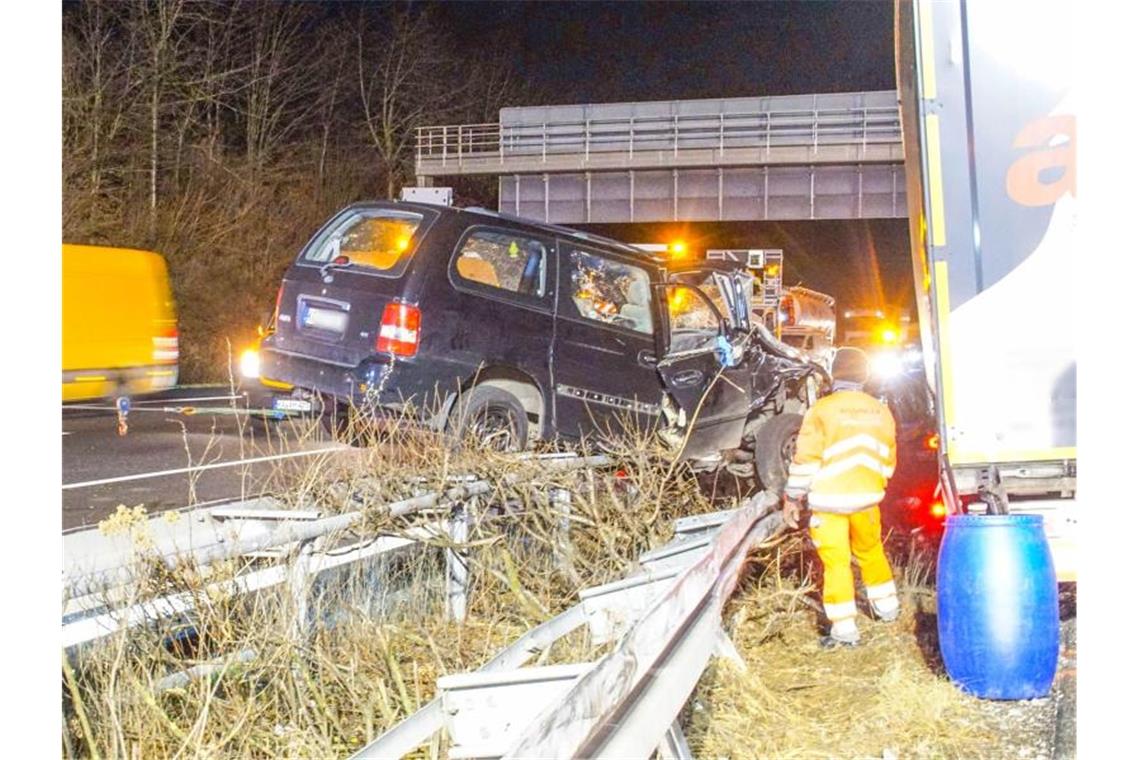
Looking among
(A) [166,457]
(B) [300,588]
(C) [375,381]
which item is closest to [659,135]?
(A) [166,457]

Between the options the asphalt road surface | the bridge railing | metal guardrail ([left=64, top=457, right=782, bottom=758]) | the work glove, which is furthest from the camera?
the bridge railing

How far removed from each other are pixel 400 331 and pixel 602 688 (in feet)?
20.6

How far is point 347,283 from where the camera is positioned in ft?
32.2

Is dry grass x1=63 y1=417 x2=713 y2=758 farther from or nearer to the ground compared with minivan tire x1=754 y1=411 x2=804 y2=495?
nearer to the ground

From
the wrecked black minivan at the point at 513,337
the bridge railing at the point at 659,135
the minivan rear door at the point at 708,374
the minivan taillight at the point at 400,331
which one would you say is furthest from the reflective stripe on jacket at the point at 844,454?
the bridge railing at the point at 659,135

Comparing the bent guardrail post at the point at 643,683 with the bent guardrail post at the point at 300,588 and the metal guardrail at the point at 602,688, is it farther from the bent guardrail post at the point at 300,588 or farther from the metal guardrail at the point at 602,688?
the bent guardrail post at the point at 300,588

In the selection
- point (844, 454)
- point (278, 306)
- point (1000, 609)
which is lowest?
point (1000, 609)

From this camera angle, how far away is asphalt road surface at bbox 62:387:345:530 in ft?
27.6

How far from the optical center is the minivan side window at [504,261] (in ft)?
32.3

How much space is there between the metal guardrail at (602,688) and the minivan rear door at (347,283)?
4240 mm

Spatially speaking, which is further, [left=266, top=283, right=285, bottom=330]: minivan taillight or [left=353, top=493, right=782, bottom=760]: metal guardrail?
[left=266, top=283, right=285, bottom=330]: minivan taillight

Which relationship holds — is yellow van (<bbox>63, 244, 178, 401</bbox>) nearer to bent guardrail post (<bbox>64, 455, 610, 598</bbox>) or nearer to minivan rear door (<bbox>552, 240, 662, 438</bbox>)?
A: minivan rear door (<bbox>552, 240, 662, 438</bbox>)

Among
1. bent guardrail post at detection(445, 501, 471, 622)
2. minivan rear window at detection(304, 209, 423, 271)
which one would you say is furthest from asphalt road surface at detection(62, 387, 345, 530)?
minivan rear window at detection(304, 209, 423, 271)

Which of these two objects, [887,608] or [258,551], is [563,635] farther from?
[887,608]
